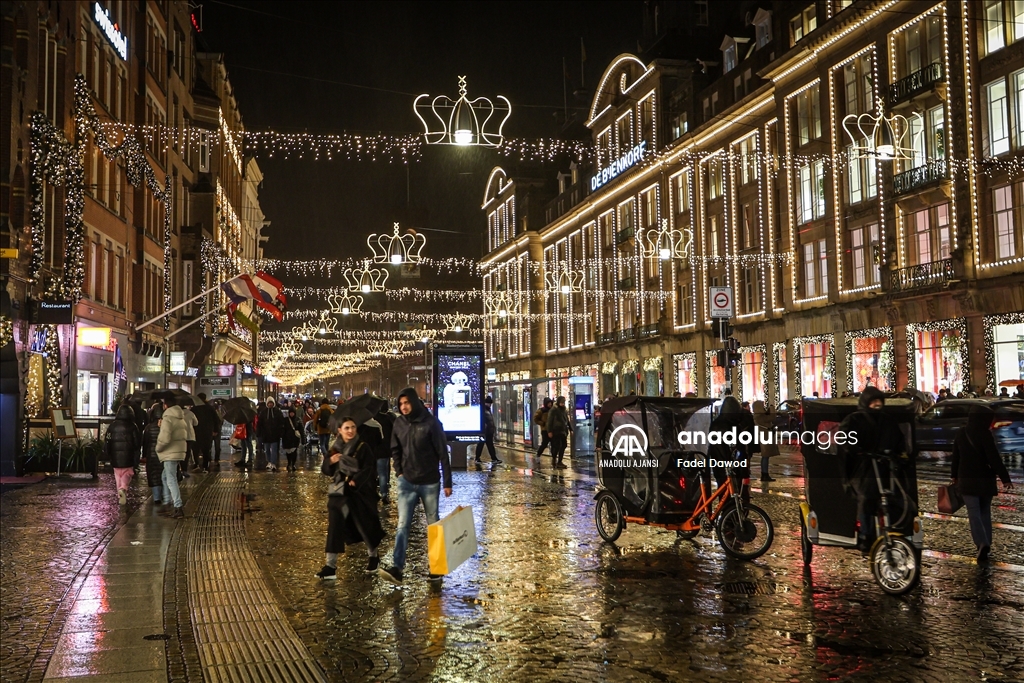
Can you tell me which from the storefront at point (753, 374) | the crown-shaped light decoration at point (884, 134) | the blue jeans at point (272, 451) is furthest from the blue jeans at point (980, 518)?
the storefront at point (753, 374)

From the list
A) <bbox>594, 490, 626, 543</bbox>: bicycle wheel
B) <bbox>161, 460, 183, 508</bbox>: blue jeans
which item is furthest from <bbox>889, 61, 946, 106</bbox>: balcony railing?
<bbox>161, 460, 183, 508</bbox>: blue jeans

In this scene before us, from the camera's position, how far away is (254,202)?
93.0 m

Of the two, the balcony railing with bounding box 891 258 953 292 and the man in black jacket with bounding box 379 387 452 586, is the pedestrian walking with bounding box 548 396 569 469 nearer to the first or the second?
the balcony railing with bounding box 891 258 953 292

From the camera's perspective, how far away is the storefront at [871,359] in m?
36.5

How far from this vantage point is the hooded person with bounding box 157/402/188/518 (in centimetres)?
1509

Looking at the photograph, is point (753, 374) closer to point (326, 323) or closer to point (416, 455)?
point (326, 323)

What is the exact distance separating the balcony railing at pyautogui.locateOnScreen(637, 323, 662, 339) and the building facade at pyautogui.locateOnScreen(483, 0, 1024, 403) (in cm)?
14

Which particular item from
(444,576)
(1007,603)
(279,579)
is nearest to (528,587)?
(444,576)

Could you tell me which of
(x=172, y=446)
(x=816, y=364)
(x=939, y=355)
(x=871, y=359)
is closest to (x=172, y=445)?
(x=172, y=446)

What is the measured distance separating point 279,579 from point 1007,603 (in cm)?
648

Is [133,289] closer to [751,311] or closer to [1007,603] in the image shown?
[751,311]

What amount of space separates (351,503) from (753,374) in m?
39.0

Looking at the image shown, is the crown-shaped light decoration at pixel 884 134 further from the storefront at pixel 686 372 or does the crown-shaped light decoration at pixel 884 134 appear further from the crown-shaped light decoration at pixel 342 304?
the crown-shaped light decoration at pixel 342 304

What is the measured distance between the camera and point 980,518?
34.0 ft
